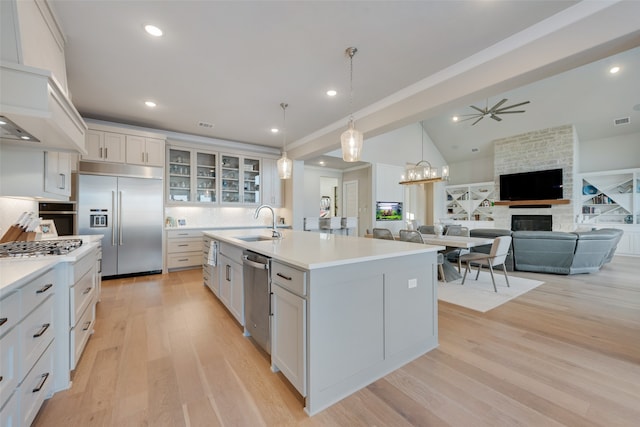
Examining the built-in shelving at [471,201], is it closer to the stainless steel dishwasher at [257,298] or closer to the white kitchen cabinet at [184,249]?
the white kitchen cabinet at [184,249]

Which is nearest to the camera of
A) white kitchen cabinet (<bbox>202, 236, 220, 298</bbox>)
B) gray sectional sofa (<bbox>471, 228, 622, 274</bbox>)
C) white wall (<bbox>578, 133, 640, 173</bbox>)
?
white kitchen cabinet (<bbox>202, 236, 220, 298</bbox>)

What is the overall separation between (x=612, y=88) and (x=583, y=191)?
2831 millimetres

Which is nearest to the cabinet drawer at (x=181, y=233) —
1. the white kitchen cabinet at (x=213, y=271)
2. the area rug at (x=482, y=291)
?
the white kitchen cabinet at (x=213, y=271)

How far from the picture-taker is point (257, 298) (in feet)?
7.04

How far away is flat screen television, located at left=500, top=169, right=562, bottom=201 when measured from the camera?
7.23 metres

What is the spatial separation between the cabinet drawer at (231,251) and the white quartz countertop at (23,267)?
3.77 feet

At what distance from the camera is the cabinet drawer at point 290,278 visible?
1.54 metres

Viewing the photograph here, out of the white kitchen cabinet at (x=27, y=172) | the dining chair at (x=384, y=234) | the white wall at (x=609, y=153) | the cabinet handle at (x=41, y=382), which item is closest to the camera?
the cabinet handle at (x=41, y=382)

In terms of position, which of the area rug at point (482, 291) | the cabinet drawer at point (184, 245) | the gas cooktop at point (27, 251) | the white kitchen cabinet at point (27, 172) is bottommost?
the area rug at point (482, 291)

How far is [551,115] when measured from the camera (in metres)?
6.98

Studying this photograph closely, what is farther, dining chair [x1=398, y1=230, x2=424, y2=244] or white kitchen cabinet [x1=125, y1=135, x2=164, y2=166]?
white kitchen cabinet [x1=125, y1=135, x2=164, y2=166]

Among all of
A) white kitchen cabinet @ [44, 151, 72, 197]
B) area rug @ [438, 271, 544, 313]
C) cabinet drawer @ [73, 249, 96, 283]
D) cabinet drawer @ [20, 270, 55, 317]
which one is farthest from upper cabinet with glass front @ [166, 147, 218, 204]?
area rug @ [438, 271, 544, 313]

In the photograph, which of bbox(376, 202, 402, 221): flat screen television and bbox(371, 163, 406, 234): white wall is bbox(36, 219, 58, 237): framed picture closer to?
bbox(371, 163, 406, 234): white wall

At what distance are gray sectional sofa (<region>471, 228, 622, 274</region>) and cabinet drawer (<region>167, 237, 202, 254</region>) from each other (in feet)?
20.1
